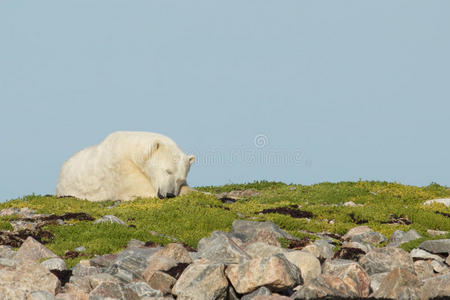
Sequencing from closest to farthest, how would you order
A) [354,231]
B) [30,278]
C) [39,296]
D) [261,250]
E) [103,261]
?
[39,296], [30,278], [261,250], [103,261], [354,231]

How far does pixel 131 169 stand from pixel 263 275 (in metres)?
13.1

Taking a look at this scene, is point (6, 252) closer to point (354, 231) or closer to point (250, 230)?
point (250, 230)

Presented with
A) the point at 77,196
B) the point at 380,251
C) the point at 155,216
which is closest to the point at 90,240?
the point at 155,216

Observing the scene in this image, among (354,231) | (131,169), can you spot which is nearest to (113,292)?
(354,231)

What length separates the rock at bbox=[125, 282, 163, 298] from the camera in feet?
32.1

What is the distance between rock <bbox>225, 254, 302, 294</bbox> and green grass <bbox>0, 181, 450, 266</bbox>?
410 cm

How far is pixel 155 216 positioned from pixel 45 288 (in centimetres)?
663

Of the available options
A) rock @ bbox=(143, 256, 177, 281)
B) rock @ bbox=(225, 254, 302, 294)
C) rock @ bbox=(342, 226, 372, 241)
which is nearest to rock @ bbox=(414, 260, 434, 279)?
rock @ bbox=(225, 254, 302, 294)

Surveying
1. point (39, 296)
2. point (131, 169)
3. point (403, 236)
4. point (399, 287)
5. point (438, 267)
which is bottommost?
point (39, 296)

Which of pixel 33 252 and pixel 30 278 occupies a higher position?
pixel 33 252

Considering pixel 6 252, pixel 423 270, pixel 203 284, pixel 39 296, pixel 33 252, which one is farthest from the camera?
pixel 6 252

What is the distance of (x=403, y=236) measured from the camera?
1516 cm

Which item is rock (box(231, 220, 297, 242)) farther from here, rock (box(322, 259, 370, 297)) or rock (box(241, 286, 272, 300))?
rock (box(241, 286, 272, 300))

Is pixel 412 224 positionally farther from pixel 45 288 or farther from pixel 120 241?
pixel 45 288
